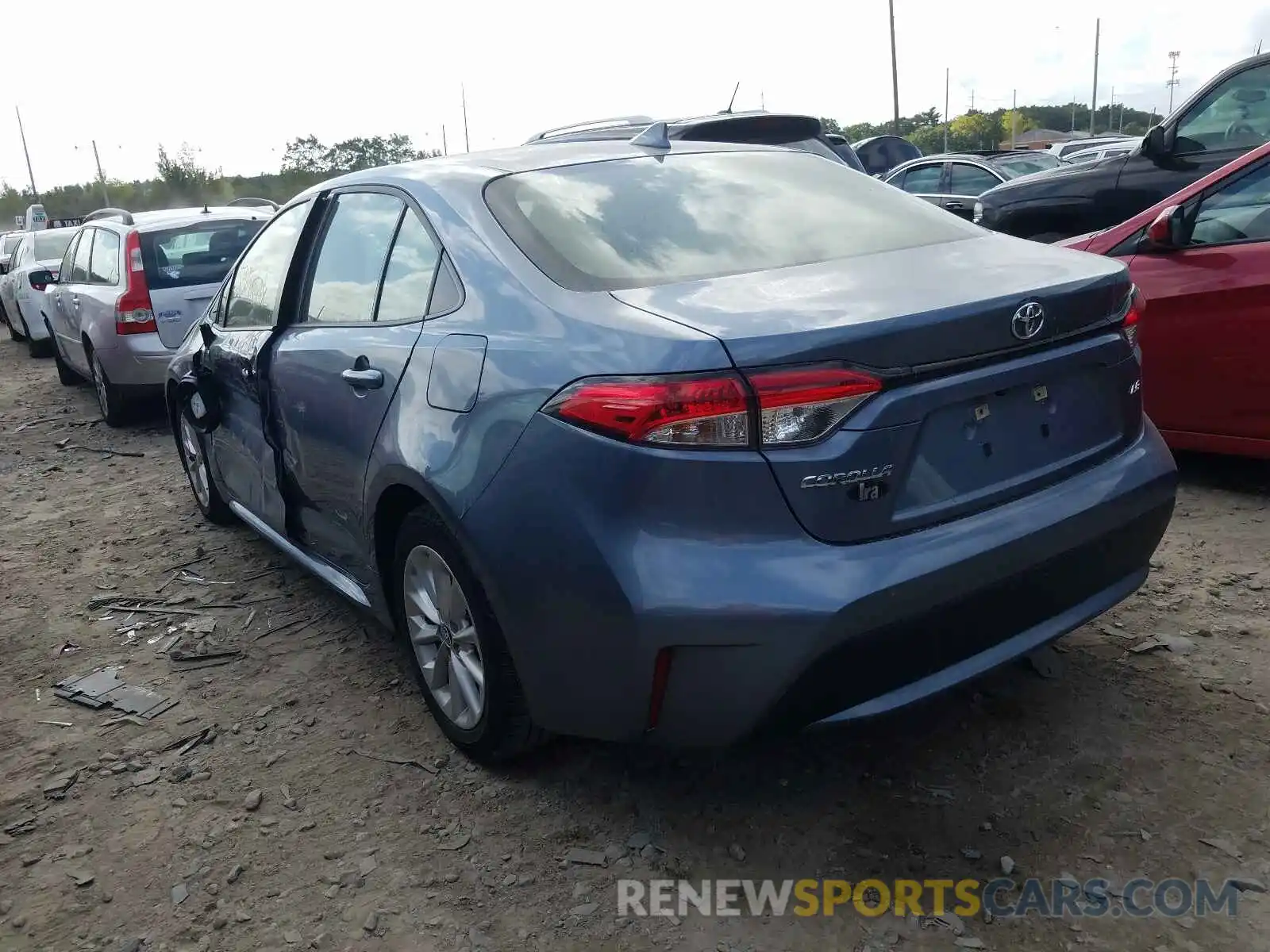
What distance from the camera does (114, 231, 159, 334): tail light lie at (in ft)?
25.1

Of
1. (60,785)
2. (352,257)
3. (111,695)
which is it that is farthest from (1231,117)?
(60,785)

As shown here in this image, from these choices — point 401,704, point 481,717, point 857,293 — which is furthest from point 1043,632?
point 401,704

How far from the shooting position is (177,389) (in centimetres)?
515

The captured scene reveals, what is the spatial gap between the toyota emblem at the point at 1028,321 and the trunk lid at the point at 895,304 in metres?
0.01

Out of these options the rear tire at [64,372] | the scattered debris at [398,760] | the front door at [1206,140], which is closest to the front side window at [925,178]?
the front door at [1206,140]

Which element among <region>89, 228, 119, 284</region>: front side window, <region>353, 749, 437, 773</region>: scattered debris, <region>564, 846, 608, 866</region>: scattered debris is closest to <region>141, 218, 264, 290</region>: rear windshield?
<region>89, 228, 119, 284</region>: front side window

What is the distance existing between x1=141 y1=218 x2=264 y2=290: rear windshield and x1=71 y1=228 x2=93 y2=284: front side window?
1.31 m

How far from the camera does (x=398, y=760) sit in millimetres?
3094

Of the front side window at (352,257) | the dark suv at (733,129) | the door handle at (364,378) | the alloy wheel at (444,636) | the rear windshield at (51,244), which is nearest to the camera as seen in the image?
the alloy wheel at (444,636)

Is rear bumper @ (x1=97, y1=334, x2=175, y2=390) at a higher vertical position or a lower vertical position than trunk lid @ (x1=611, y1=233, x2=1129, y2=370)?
lower

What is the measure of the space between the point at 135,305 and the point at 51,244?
336 inches

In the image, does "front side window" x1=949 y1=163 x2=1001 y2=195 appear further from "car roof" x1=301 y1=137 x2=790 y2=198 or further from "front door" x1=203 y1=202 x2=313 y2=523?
"front door" x1=203 y1=202 x2=313 y2=523

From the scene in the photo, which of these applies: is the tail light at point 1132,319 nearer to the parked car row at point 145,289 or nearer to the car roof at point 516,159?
the car roof at point 516,159

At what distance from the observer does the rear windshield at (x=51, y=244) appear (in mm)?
14484
